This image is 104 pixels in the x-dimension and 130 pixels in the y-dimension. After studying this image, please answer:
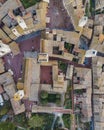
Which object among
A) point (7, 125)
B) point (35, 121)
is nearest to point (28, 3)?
point (35, 121)

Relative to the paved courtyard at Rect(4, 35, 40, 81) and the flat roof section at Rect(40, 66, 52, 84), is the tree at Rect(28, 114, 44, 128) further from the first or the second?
the paved courtyard at Rect(4, 35, 40, 81)

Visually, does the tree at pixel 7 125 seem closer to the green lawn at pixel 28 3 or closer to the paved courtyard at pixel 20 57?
→ the paved courtyard at pixel 20 57

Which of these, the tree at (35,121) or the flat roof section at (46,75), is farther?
the flat roof section at (46,75)

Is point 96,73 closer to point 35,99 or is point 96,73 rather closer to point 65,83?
point 65,83

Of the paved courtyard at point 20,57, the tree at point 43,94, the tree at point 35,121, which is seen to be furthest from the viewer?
the paved courtyard at point 20,57

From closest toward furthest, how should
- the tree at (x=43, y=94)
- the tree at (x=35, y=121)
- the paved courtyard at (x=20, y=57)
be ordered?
the tree at (x=43, y=94), the tree at (x=35, y=121), the paved courtyard at (x=20, y=57)

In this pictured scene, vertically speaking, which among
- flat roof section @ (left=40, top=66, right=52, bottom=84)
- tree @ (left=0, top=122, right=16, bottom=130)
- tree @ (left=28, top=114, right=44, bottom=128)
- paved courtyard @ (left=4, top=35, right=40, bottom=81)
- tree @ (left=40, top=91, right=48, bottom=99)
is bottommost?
tree @ (left=0, top=122, right=16, bottom=130)

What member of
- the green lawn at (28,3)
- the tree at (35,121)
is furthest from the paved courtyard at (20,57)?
the tree at (35,121)

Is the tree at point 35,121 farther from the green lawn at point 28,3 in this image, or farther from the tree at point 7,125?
the green lawn at point 28,3

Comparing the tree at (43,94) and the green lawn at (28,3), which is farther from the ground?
the green lawn at (28,3)

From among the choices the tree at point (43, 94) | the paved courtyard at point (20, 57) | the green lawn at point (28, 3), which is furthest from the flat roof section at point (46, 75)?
the green lawn at point (28, 3)

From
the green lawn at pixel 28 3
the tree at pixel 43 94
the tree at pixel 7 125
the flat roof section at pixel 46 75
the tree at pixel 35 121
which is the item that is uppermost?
the green lawn at pixel 28 3

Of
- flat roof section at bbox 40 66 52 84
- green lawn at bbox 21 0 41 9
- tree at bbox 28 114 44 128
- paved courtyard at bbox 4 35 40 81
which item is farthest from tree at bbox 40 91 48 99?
green lawn at bbox 21 0 41 9
